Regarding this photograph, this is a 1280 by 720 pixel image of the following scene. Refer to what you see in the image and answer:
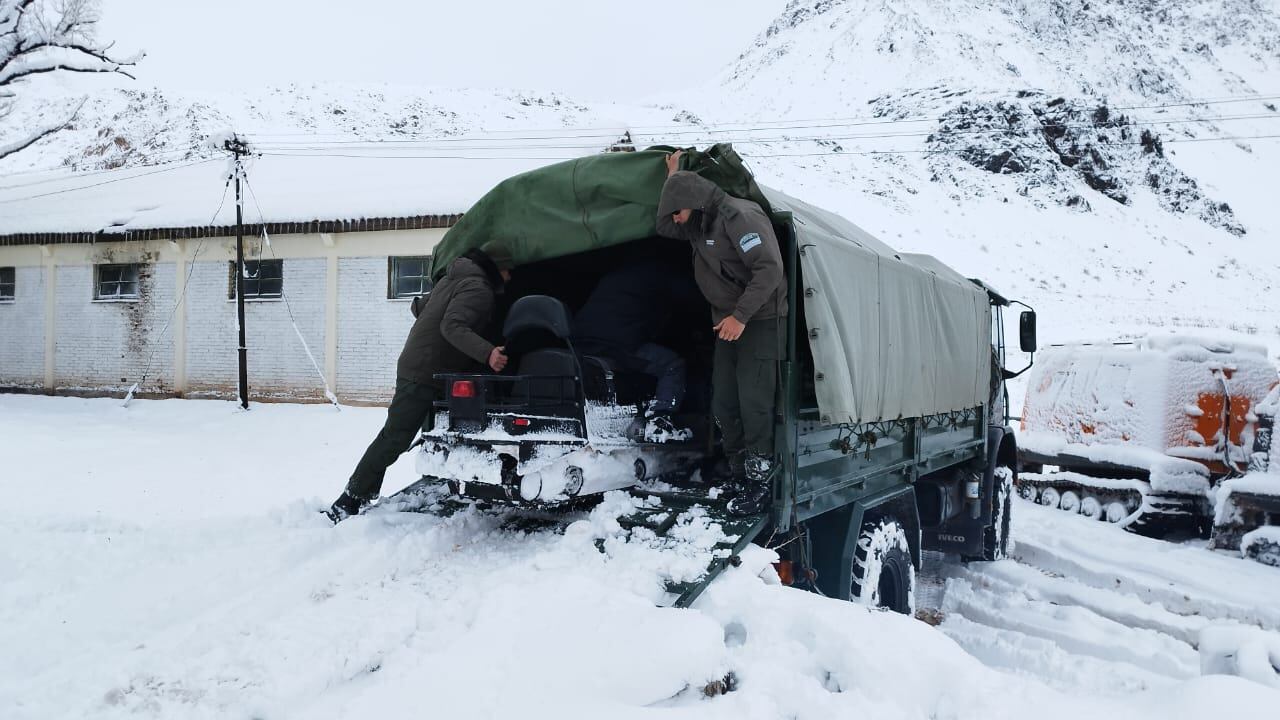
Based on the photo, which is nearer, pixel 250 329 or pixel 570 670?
pixel 570 670

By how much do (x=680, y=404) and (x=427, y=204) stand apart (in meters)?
10.8

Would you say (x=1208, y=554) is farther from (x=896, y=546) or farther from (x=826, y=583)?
(x=826, y=583)

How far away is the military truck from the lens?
4.52m

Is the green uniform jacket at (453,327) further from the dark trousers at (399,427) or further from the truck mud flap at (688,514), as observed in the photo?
the truck mud flap at (688,514)

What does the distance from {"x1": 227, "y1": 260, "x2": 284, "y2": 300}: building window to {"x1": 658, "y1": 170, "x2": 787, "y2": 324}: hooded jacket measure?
13420mm

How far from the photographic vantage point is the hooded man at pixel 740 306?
4449mm

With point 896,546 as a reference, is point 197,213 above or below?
above

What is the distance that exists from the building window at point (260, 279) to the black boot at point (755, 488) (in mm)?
13873

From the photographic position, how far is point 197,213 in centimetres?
1684

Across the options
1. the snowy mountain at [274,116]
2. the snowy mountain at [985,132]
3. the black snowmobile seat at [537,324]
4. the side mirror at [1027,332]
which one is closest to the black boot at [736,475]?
the black snowmobile seat at [537,324]

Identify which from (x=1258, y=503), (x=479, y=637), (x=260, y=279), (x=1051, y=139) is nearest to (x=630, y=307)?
(x=479, y=637)

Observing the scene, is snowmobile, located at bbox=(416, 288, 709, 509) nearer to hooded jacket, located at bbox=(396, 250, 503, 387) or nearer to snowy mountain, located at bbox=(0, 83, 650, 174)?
hooded jacket, located at bbox=(396, 250, 503, 387)

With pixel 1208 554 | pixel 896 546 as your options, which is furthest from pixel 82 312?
pixel 1208 554

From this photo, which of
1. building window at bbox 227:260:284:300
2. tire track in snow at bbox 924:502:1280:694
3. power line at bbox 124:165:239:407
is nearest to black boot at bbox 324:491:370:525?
tire track in snow at bbox 924:502:1280:694
